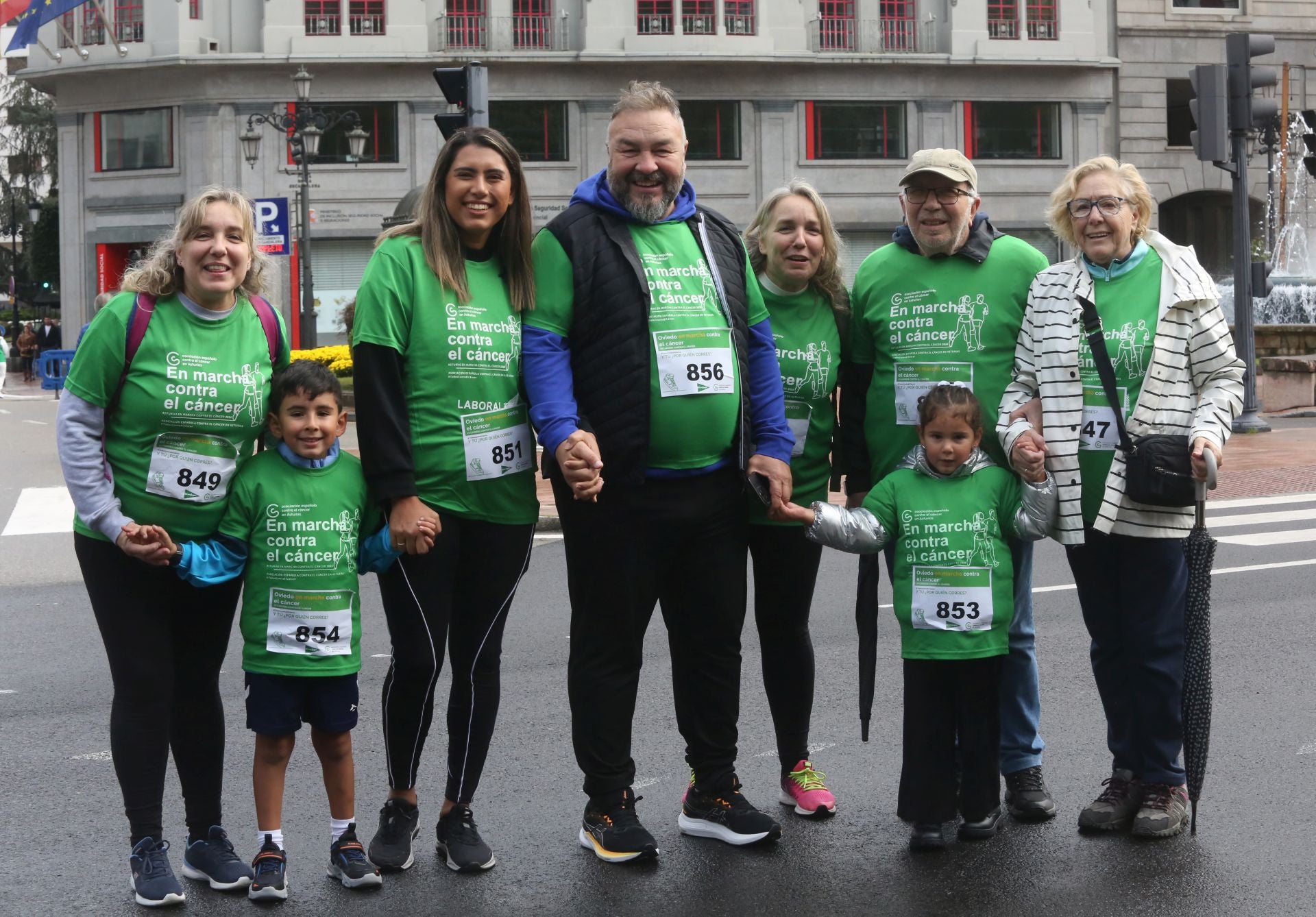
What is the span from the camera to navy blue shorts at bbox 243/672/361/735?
4.48 meters

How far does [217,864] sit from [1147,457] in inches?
113

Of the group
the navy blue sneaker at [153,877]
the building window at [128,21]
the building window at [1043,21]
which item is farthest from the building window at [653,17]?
the navy blue sneaker at [153,877]

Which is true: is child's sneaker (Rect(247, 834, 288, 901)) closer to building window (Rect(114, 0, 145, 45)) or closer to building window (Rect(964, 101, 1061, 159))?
building window (Rect(114, 0, 145, 45))

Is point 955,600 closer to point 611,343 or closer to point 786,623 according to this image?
point 786,623

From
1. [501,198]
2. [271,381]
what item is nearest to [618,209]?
[501,198]

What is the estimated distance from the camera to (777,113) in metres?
41.1

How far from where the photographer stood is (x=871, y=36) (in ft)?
137

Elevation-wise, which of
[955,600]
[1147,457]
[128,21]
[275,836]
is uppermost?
[128,21]

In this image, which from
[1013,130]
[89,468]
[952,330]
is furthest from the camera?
[1013,130]

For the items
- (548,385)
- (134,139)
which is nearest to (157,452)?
(548,385)

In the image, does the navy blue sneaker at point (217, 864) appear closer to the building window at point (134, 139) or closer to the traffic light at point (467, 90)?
the traffic light at point (467, 90)

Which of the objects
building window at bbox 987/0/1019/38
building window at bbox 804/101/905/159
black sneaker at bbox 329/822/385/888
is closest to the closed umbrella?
black sneaker at bbox 329/822/385/888

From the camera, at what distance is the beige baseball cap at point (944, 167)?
4949 mm

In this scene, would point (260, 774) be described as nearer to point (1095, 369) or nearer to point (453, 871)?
point (453, 871)
